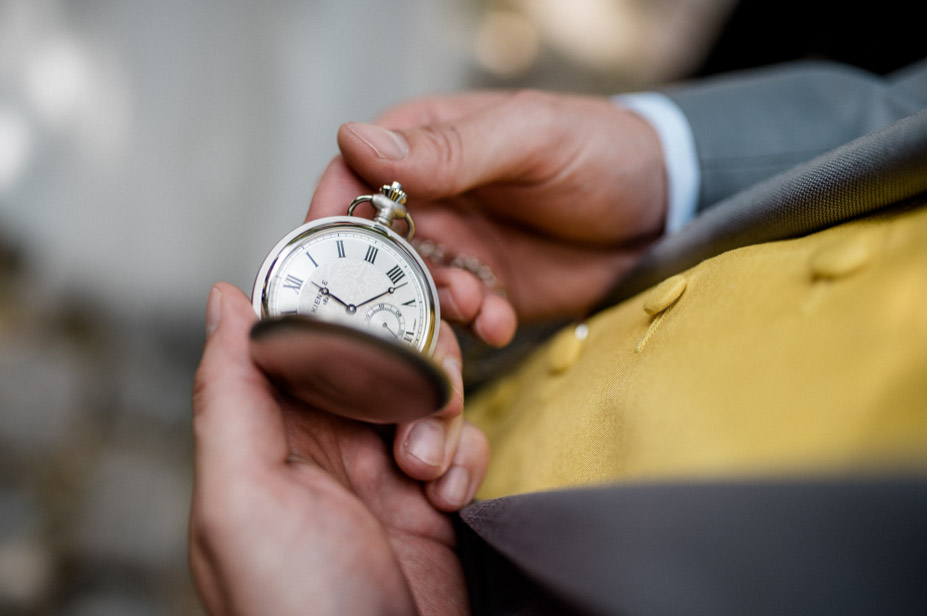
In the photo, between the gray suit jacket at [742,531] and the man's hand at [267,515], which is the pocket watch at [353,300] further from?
the gray suit jacket at [742,531]

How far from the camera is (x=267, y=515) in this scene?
0.69 metres

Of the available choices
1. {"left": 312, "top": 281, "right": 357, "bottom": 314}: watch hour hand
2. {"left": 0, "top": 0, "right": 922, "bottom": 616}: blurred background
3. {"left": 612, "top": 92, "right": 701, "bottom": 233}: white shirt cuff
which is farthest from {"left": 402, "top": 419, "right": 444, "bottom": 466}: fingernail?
{"left": 0, "top": 0, "right": 922, "bottom": 616}: blurred background

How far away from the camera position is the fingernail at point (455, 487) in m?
0.97

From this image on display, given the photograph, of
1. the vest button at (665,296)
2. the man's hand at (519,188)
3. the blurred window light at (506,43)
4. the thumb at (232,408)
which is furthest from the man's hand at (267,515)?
the blurred window light at (506,43)

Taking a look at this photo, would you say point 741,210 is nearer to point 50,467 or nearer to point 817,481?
point 817,481

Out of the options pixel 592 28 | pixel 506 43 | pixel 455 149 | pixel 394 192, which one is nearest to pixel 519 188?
pixel 455 149

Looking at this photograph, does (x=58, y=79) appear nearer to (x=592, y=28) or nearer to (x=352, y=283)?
(x=352, y=283)

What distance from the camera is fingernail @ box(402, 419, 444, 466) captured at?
92 cm

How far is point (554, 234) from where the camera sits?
4.91 ft

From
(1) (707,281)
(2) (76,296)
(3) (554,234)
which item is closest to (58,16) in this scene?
(2) (76,296)

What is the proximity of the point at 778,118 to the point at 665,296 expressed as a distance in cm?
83

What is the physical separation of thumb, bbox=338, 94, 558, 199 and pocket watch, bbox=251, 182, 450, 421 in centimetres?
5

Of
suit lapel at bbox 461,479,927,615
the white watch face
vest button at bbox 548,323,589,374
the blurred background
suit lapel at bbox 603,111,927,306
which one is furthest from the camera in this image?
the blurred background

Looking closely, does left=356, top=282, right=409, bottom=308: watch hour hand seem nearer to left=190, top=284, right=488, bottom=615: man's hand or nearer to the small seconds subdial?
the small seconds subdial
